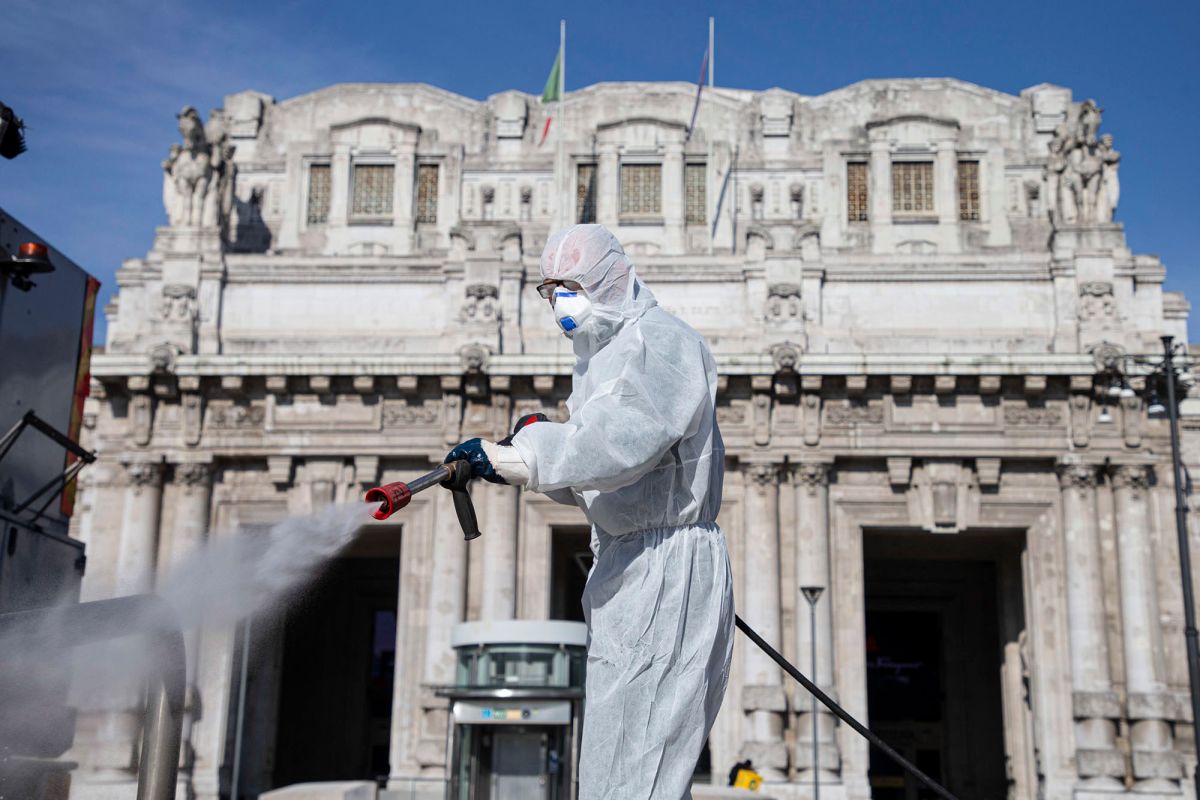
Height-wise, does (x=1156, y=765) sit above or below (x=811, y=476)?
below

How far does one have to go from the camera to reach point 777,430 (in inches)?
1230

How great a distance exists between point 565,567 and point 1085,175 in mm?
15012

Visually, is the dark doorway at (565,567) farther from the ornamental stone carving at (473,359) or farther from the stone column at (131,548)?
the stone column at (131,548)

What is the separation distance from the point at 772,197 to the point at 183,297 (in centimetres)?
1476

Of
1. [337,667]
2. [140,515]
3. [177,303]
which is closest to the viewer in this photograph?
[140,515]

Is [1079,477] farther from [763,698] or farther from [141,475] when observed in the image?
[141,475]

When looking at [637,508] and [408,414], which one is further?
[408,414]

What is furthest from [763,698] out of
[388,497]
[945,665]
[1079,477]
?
[388,497]

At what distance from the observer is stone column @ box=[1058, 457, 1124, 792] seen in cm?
2888

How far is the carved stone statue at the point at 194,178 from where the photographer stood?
33.6m

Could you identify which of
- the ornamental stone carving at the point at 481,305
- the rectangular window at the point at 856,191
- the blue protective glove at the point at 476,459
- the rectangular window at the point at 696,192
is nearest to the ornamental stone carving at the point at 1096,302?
the rectangular window at the point at 856,191

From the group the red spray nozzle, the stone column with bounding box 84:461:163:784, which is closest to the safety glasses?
the red spray nozzle

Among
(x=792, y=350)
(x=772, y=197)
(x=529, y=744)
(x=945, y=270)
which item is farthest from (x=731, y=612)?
(x=772, y=197)

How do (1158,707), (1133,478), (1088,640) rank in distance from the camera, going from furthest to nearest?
1. (1133,478)
2. (1088,640)
3. (1158,707)
